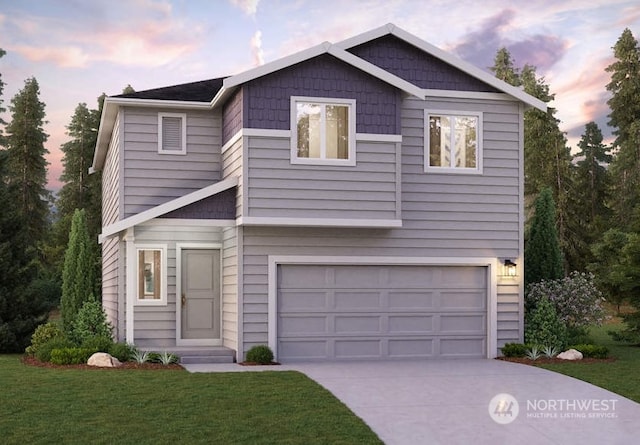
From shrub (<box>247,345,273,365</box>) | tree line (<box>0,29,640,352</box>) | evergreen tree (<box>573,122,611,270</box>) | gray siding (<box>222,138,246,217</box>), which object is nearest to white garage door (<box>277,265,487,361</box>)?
shrub (<box>247,345,273,365</box>)

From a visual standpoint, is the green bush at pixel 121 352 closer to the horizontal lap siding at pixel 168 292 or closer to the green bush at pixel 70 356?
the green bush at pixel 70 356

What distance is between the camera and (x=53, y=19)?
24.6 metres

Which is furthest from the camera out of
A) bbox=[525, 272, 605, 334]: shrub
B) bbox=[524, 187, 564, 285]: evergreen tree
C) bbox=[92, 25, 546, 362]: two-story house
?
bbox=[524, 187, 564, 285]: evergreen tree

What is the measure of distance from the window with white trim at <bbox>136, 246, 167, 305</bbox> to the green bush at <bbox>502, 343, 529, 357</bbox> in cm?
703

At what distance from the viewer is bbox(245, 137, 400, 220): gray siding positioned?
Answer: 15680mm

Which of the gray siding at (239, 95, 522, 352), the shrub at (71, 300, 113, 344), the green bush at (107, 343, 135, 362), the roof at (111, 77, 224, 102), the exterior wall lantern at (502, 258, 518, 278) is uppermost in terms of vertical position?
the roof at (111, 77, 224, 102)

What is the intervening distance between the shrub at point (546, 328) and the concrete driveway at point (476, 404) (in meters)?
1.82

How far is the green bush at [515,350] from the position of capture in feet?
56.0

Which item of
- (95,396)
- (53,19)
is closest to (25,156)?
(53,19)

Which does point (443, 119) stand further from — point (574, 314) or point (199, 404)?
point (199, 404)

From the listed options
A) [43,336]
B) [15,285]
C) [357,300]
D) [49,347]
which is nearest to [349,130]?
[357,300]

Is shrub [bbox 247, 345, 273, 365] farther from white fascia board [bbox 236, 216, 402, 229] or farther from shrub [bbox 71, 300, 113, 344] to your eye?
shrub [bbox 71, 300, 113, 344]

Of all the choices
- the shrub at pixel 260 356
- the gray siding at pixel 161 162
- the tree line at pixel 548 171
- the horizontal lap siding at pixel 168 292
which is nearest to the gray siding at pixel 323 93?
the gray siding at pixel 161 162

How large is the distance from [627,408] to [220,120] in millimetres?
10175
